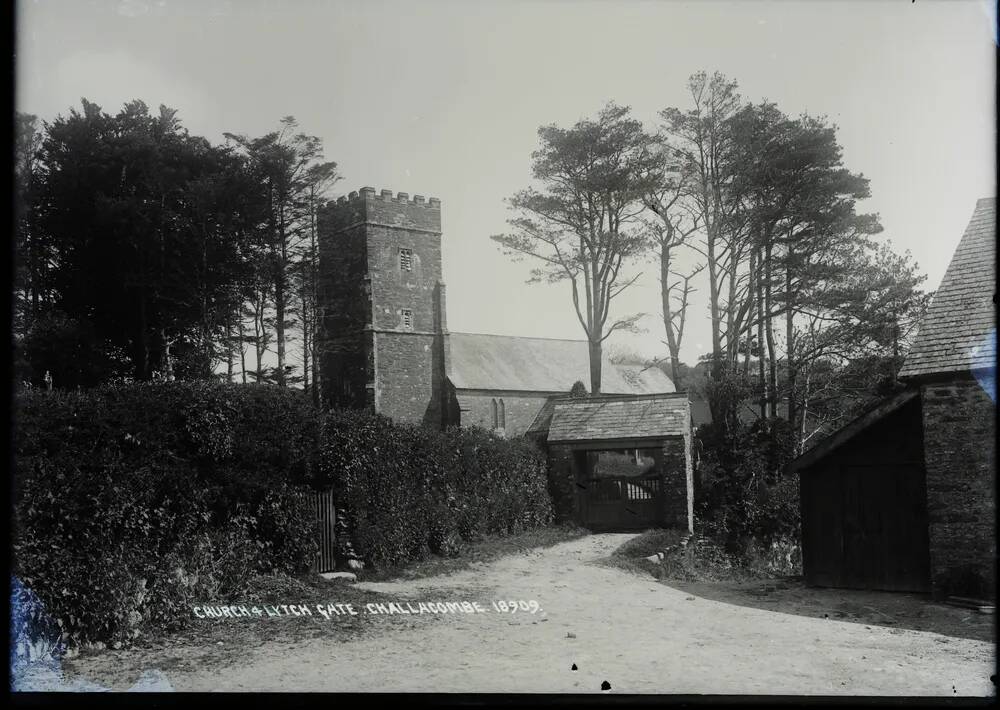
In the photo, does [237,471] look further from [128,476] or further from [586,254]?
[586,254]

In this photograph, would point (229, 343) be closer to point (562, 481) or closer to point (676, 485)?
point (562, 481)

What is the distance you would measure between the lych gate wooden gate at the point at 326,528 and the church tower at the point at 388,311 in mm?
21165

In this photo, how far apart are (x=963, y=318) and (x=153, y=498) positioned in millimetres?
11065

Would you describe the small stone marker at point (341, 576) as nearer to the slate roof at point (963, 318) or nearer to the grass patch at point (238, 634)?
the grass patch at point (238, 634)

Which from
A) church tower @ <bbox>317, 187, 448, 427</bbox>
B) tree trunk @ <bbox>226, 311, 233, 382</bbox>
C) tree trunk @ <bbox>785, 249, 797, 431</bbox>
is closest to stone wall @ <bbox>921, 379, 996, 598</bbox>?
tree trunk @ <bbox>785, 249, 797, 431</bbox>

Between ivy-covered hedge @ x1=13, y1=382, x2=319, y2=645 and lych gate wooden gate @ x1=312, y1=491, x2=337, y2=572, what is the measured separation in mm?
423

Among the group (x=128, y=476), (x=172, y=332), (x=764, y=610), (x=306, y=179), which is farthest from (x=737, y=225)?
(x=128, y=476)

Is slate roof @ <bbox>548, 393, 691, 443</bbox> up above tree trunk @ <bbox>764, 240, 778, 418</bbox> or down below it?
below

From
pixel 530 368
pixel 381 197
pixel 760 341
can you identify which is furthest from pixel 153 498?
pixel 530 368

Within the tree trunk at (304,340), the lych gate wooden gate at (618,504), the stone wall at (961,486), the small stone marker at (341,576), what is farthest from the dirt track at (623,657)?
the tree trunk at (304,340)

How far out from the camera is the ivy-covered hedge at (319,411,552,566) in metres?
12.6

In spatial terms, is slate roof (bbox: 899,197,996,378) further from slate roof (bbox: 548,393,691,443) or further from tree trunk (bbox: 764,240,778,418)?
tree trunk (bbox: 764,240,778,418)

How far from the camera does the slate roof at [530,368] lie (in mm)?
42219

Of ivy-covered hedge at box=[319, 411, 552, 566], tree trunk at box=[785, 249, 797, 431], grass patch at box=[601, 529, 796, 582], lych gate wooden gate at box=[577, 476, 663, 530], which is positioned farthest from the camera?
tree trunk at box=[785, 249, 797, 431]
